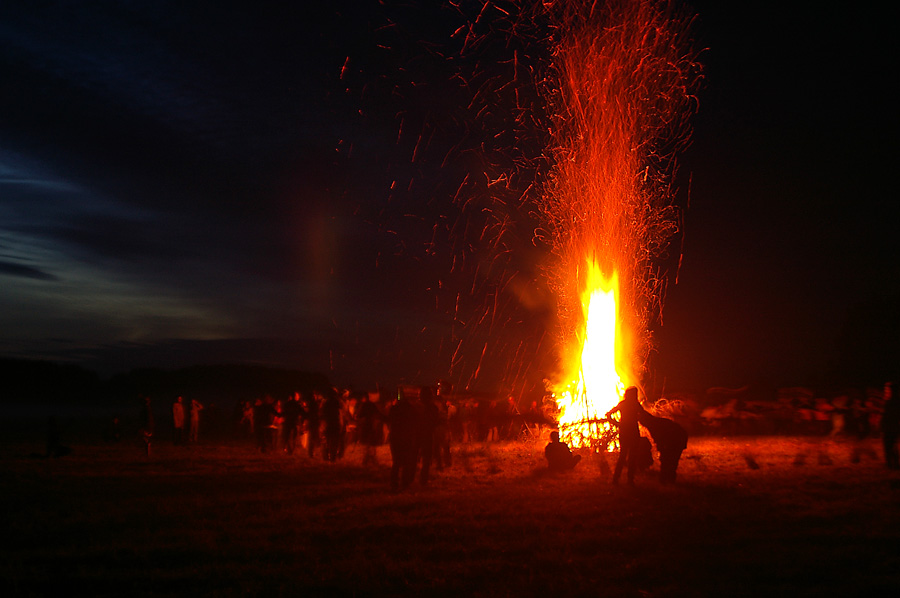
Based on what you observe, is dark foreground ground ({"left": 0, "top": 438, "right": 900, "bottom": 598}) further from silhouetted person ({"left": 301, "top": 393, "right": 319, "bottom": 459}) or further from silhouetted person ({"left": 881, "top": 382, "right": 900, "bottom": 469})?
silhouetted person ({"left": 301, "top": 393, "right": 319, "bottom": 459})

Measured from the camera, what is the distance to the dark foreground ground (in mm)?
5445

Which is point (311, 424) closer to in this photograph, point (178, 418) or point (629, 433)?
point (178, 418)

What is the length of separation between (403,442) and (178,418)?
10894mm

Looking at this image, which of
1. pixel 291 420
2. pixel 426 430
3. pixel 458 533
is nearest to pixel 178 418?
pixel 291 420

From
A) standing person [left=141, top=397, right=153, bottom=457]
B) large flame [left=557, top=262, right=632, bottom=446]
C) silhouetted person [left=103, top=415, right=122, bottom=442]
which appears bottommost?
silhouetted person [left=103, top=415, right=122, bottom=442]

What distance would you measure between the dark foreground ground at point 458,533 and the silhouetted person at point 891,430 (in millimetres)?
530

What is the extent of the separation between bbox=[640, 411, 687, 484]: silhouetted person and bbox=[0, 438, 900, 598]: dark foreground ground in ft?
1.36

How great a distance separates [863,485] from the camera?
9898mm

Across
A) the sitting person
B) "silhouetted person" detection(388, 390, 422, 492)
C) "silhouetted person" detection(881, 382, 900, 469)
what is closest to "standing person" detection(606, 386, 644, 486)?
the sitting person

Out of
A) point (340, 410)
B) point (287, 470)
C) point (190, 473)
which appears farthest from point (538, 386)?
point (190, 473)

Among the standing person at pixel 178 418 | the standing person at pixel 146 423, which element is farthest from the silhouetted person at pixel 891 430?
the standing person at pixel 178 418

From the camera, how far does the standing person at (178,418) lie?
61.7 feet

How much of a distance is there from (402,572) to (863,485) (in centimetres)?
747

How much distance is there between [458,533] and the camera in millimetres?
7145
